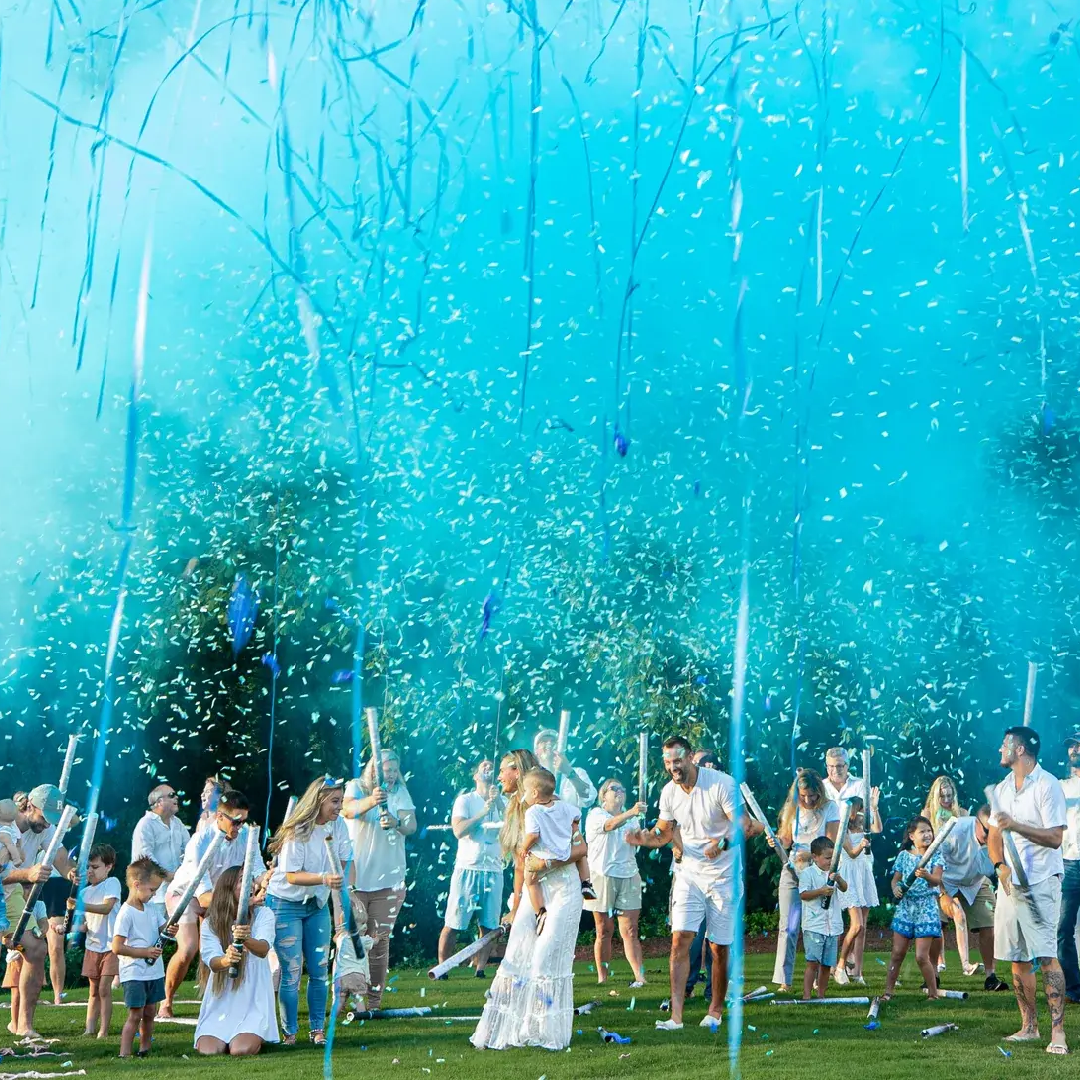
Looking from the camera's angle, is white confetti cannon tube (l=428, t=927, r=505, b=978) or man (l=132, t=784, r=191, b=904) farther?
man (l=132, t=784, r=191, b=904)

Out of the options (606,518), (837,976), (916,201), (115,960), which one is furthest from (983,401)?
(115,960)

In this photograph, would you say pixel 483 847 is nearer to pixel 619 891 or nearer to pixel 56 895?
pixel 619 891

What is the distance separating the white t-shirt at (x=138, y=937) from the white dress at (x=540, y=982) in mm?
1908

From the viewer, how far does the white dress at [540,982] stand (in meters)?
8.12

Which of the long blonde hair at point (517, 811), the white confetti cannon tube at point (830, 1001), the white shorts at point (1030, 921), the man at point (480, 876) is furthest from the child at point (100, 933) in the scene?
the white shorts at point (1030, 921)

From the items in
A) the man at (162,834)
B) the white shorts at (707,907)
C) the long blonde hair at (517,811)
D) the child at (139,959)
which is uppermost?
the long blonde hair at (517,811)

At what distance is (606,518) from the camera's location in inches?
753

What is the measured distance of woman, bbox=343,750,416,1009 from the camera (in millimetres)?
10039

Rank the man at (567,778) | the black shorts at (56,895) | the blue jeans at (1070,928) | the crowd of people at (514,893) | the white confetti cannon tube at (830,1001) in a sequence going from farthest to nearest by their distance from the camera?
the man at (567,778)
the black shorts at (56,895)
the white confetti cannon tube at (830,1001)
the blue jeans at (1070,928)
the crowd of people at (514,893)

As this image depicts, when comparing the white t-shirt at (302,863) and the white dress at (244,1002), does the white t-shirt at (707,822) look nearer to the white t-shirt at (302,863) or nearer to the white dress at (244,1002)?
the white t-shirt at (302,863)

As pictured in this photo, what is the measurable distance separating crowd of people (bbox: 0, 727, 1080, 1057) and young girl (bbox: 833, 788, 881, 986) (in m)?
0.03

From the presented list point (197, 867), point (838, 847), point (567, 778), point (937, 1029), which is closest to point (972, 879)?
point (838, 847)

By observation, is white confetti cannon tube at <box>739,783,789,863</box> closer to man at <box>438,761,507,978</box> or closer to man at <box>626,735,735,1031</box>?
man at <box>626,735,735,1031</box>

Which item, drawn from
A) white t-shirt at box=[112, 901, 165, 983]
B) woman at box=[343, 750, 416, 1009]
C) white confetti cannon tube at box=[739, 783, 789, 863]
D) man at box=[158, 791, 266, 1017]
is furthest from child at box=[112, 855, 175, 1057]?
white confetti cannon tube at box=[739, 783, 789, 863]
